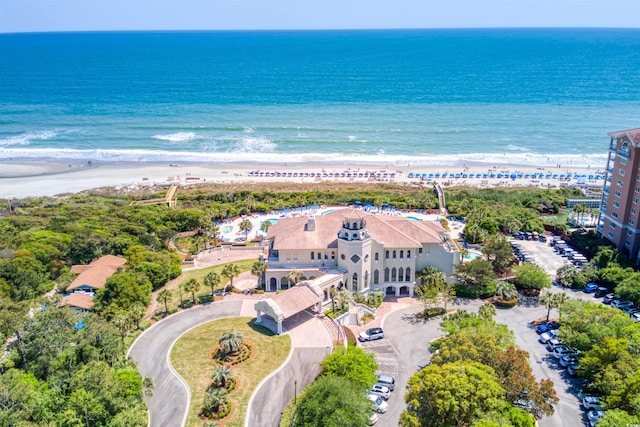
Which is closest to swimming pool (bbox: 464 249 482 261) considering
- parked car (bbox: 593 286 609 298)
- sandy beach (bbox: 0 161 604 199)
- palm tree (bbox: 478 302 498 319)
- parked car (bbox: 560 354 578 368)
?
parked car (bbox: 593 286 609 298)

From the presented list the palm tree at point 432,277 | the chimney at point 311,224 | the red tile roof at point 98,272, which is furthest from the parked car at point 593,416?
the red tile roof at point 98,272

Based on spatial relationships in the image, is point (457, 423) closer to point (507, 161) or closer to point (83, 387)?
point (83, 387)

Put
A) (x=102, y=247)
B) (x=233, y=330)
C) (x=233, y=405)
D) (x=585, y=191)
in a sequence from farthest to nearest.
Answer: (x=585, y=191), (x=102, y=247), (x=233, y=330), (x=233, y=405)

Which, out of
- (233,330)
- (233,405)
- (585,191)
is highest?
(585,191)

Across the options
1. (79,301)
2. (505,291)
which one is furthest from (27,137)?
(505,291)

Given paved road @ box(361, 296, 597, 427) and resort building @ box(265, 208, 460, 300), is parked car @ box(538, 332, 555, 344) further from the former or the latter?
resort building @ box(265, 208, 460, 300)

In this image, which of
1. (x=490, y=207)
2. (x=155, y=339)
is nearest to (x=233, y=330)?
(x=155, y=339)
